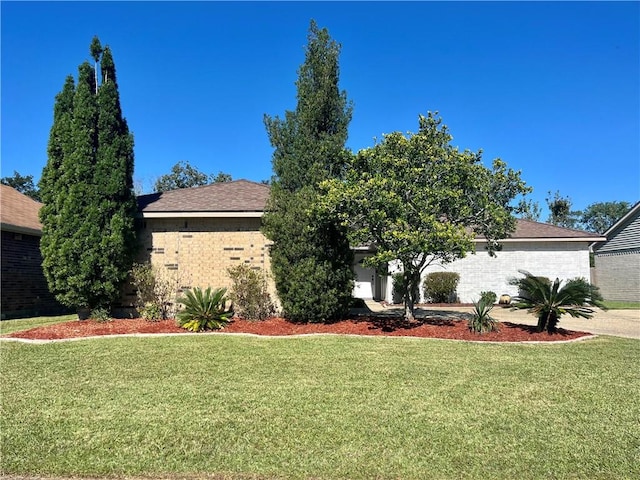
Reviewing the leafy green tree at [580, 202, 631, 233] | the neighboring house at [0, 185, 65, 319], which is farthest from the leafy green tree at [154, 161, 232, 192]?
the leafy green tree at [580, 202, 631, 233]

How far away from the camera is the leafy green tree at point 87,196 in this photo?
1153cm

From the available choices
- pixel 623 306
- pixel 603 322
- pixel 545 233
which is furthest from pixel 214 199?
pixel 623 306

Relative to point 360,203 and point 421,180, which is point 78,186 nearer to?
point 360,203

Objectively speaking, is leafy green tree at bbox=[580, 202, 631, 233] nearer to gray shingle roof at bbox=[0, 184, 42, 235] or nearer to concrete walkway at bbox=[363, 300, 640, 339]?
concrete walkway at bbox=[363, 300, 640, 339]

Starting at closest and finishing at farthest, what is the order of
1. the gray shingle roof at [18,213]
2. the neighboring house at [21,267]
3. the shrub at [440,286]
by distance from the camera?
the neighboring house at [21,267] → the gray shingle roof at [18,213] → the shrub at [440,286]

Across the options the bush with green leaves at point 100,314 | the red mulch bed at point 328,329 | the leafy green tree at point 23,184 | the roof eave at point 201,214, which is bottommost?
the red mulch bed at point 328,329

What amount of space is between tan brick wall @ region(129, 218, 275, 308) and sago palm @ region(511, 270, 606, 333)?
21.6 ft

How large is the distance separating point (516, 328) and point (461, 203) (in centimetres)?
337

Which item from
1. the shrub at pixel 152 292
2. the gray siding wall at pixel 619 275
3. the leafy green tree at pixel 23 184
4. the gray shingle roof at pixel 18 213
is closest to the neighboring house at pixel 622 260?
the gray siding wall at pixel 619 275

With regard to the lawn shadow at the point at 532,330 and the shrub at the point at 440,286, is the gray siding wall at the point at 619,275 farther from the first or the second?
the lawn shadow at the point at 532,330

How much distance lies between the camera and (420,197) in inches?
399

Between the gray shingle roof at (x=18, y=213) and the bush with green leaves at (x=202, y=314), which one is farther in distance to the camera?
the gray shingle roof at (x=18, y=213)

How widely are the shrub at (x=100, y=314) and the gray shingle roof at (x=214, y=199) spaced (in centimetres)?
290

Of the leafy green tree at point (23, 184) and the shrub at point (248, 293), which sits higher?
the leafy green tree at point (23, 184)
